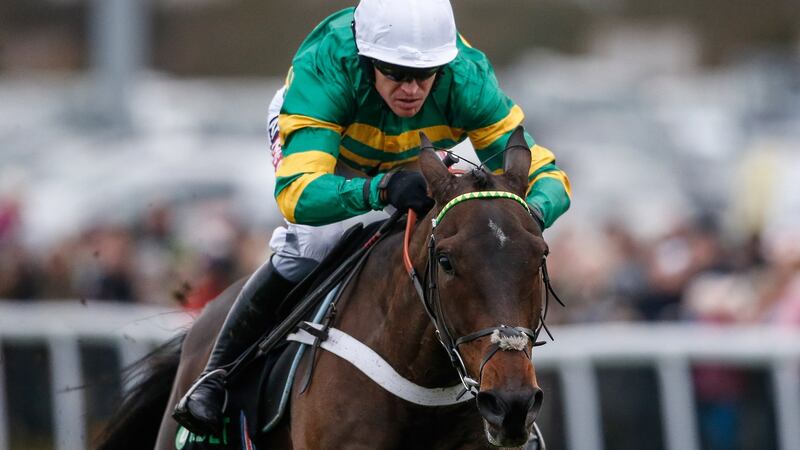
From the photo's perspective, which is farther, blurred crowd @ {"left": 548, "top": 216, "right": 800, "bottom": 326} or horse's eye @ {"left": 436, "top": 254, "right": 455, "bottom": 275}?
blurred crowd @ {"left": 548, "top": 216, "right": 800, "bottom": 326}

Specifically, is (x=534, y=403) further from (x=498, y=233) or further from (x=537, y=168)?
(x=537, y=168)

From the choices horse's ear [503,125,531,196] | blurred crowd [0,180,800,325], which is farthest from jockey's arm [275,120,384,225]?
blurred crowd [0,180,800,325]

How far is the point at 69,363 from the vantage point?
1150 centimetres

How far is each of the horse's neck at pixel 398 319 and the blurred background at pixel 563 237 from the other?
5.17ft

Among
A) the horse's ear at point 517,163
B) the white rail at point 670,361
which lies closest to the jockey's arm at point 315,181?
the horse's ear at point 517,163

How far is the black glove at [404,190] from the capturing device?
16.7ft

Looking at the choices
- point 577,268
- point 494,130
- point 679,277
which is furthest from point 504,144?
point 577,268

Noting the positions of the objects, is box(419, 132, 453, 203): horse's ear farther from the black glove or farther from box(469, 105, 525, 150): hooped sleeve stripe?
box(469, 105, 525, 150): hooped sleeve stripe

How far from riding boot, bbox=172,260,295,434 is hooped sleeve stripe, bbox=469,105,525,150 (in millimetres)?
912

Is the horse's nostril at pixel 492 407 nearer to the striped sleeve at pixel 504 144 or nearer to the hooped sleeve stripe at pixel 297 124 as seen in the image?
the striped sleeve at pixel 504 144

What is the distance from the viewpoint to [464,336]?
4.75m

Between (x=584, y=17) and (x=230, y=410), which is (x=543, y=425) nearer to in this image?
(x=230, y=410)

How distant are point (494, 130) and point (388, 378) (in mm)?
1108

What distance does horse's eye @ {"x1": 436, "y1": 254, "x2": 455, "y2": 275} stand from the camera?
15.7 feet
